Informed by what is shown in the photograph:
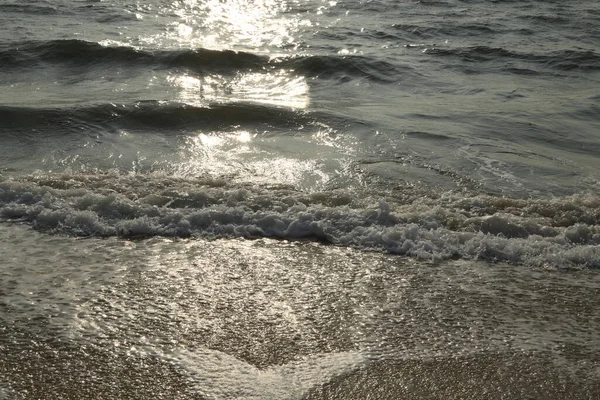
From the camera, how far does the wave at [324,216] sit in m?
5.08

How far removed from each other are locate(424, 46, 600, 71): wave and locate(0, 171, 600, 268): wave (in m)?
5.99

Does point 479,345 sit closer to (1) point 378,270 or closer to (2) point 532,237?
(1) point 378,270

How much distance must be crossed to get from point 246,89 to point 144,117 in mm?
2083

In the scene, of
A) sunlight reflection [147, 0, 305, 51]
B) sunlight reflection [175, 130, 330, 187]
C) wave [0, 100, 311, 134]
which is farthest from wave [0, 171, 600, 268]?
sunlight reflection [147, 0, 305, 51]

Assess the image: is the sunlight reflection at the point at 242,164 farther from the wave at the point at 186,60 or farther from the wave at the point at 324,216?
the wave at the point at 186,60

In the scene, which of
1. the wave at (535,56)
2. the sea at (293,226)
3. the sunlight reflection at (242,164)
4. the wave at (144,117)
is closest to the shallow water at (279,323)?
the sea at (293,226)

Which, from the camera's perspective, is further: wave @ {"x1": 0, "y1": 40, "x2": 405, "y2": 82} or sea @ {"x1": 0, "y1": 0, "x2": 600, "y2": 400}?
wave @ {"x1": 0, "y1": 40, "x2": 405, "y2": 82}

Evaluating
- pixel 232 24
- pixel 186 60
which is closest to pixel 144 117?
pixel 186 60

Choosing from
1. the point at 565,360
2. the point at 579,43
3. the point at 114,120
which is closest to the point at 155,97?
the point at 114,120

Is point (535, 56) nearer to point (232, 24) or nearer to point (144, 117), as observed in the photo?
point (232, 24)

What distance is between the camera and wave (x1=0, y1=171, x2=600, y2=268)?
5.08m

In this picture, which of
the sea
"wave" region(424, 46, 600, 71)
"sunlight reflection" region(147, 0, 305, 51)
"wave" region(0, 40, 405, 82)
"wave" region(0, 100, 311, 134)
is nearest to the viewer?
the sea

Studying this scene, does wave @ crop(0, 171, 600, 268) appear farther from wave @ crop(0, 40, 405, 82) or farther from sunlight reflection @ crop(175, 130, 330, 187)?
wave @ crop(0, 40, 405, 82)

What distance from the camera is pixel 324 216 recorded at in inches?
215
